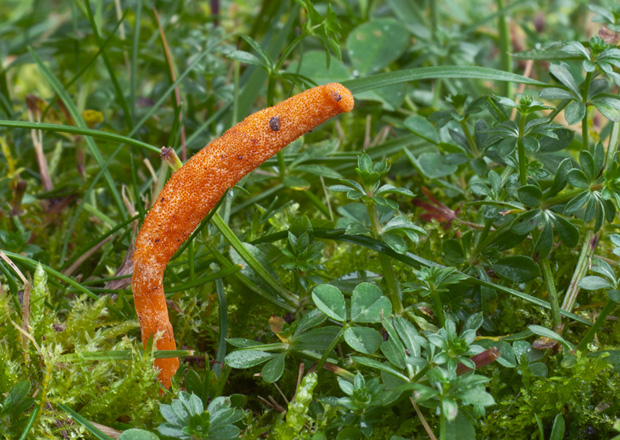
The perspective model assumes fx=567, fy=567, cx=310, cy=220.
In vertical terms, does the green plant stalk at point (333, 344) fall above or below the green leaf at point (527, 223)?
below

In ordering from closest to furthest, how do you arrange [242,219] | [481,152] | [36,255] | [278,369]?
1. [278,369]
2. [481,152]
3. [36,255]
4. [242,219]

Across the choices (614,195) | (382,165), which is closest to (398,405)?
(382,165)

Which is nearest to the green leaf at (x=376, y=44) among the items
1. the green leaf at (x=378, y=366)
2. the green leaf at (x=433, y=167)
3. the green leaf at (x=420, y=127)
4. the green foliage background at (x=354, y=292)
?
the green foliage background at (x=354, y=292)

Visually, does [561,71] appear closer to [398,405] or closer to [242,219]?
[398,405]

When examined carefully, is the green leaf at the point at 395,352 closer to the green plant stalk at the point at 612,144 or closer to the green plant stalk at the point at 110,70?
the green plant stalk at the point at 612,144

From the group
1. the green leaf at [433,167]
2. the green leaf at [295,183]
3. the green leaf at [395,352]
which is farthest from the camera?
the green leaf at [433,167]

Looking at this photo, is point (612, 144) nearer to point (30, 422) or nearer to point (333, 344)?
point (333, 344)
